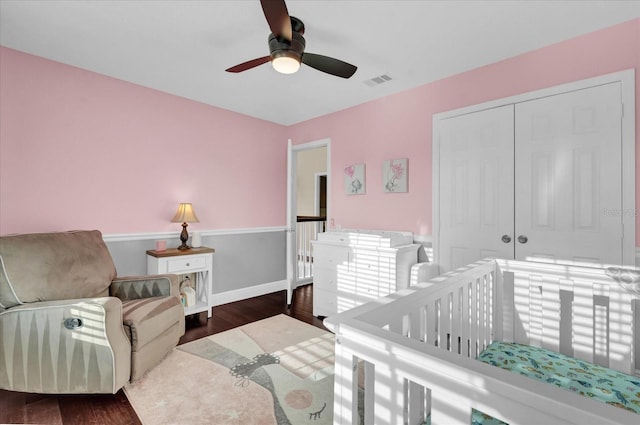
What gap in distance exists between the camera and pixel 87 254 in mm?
2402

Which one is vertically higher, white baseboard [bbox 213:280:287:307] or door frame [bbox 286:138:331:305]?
door frame [bbox 286:138:331:305]

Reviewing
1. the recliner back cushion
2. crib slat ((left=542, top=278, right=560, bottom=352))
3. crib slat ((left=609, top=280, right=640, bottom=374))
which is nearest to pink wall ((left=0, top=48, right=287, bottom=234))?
the recliner back cushion

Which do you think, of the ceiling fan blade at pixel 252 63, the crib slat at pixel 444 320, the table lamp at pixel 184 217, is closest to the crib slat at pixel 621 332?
the crib slat at pixel 444 320

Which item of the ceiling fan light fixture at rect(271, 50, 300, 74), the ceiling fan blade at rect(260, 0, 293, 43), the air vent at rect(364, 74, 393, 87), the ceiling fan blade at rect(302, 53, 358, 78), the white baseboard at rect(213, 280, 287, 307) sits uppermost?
A: the air vent at rect(364, 74, 393, 87)

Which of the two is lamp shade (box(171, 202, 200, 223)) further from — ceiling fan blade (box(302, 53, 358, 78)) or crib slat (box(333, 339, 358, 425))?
crib slat (box(333, 339, 358, 425))

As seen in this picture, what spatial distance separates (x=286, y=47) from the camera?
183 centimetres

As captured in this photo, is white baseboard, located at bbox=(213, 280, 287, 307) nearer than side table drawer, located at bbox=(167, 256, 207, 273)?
No

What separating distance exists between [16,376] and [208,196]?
2.30 meters

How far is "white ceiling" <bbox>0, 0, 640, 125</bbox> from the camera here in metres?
1.95

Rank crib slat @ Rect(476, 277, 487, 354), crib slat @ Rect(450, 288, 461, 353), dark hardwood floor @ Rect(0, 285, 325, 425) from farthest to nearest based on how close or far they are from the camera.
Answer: dark hardwood floor @ Rect(0, 285, 325, 425), crib slat @ Rect(476, 277, 487, 354), crib slat @ Rect(450, 288, 461, 353)

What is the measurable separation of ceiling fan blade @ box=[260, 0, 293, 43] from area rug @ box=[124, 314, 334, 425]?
218 cm

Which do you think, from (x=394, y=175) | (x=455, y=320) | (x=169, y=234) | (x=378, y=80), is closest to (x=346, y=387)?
(x=455, y=320)

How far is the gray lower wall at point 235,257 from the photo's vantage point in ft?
10.4

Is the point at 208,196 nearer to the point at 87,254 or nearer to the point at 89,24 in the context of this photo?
the point at 87,254
